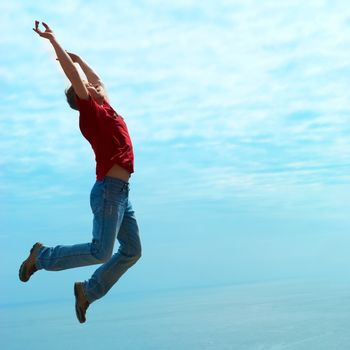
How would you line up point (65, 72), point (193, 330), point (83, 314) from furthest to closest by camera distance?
point (193, 330) → point (83, 314) → point (65, 72)

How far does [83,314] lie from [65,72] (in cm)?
224

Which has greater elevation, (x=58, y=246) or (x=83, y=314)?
(x=58, y=246)

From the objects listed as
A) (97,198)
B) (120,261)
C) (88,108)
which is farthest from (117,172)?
(120,261)

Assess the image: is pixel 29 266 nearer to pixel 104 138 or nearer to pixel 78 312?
pixel 78 312

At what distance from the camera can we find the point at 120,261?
6625 mm

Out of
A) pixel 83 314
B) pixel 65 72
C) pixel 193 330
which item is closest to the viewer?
pixel 65 72

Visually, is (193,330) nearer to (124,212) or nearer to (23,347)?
(23,347)

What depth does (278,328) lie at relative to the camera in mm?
179625

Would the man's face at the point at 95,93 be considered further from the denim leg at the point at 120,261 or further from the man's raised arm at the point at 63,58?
the denim leg at the point at 120,261

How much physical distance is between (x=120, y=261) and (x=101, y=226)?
1.84 feet

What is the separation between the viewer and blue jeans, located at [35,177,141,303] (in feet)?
20.4

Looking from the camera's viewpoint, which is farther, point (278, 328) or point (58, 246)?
point (278, 328)

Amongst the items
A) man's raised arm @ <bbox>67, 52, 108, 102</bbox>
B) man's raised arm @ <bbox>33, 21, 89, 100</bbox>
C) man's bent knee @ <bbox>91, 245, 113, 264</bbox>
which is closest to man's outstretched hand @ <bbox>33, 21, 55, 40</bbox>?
man's raised arm @ <bbox>33, 21, 89, 100</bbox>

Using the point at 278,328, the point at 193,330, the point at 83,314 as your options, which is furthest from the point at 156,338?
the point at 83,314
